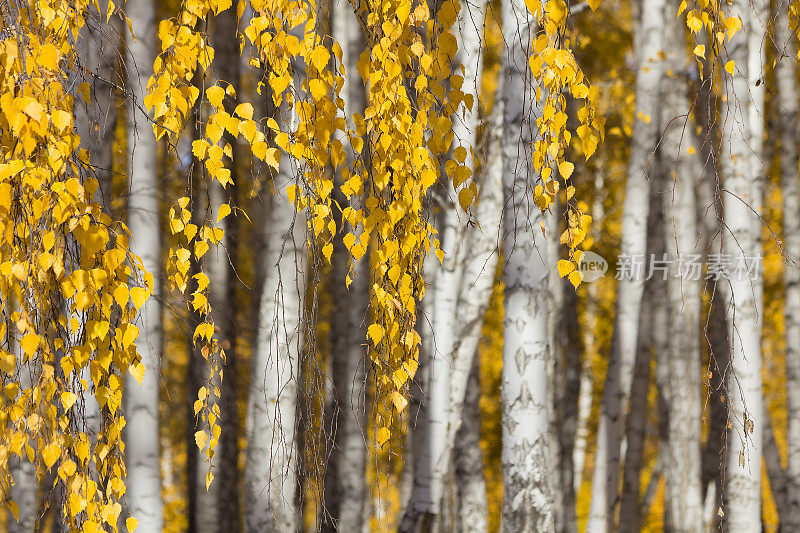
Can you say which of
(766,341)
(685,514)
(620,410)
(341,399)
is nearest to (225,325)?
(341,399)

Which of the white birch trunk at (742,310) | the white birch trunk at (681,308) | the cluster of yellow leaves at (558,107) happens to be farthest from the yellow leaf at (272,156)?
the white birch trunk at (681,308)

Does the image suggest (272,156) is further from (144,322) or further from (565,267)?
(144,322)

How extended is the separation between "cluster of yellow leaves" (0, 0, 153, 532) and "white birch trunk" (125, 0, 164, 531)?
0.55 m

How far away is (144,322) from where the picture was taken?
1812 millimetres

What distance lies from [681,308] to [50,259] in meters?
2.43

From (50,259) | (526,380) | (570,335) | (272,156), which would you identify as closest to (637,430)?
(570,335)

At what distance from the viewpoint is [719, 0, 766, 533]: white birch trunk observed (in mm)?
2197

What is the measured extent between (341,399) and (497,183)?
136cm

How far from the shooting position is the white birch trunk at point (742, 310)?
2.20 metres

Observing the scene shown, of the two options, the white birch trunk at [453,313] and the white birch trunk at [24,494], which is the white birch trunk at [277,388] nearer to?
the white birch trunk at [453,313]

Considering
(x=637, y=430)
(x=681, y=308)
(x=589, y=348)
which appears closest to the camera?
(x=681, y=308)

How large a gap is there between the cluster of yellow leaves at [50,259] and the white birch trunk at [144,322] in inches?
21.6

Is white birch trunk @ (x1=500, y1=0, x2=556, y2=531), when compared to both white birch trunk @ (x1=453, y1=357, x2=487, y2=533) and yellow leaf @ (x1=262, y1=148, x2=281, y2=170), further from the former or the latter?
white birch trunk @ (x1=453, y1=357, x2=487, y2=533)

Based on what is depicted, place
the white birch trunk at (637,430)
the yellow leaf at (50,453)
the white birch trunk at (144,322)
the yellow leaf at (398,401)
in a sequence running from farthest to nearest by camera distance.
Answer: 1. the white birch trunk at (637,430)
2. the white birch trunk at (144,322)
3. the yellow leaf at (398,401)
4. the yellow leaf at (50,453)
